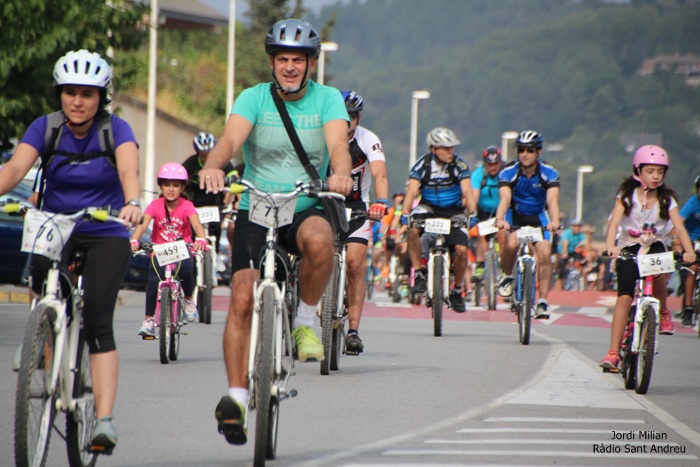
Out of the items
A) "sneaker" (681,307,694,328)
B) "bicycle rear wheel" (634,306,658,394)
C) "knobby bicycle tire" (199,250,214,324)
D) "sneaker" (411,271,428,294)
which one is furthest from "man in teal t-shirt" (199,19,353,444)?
"sneaker" (681,307,694,328)

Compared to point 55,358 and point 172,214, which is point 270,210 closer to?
point 55,358

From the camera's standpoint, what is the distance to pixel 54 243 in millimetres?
6203

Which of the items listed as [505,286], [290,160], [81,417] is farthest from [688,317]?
[81,417]

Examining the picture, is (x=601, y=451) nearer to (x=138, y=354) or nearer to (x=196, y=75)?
(x=138, y=354)

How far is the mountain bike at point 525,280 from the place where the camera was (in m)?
14.2

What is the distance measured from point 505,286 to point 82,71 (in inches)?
373

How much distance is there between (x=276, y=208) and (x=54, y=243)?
3.72 feet

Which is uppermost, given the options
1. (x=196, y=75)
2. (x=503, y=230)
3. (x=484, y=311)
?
(x=196, y=75)

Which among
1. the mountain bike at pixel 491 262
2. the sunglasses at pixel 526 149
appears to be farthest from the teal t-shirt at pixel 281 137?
the mountain bike at pixel 491 262

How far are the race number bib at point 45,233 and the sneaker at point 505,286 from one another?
9441mm

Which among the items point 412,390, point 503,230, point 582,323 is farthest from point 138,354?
→ point 582,323

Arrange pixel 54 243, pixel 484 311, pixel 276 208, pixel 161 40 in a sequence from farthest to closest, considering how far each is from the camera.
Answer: pixel 161 40 < pixel 484 311 < pixel 276 208 < pixel 54 243

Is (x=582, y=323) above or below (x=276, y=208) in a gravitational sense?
below

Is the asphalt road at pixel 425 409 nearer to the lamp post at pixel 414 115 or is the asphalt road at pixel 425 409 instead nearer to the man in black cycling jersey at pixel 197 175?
the man in black cycling jersey at pixel 197 175
